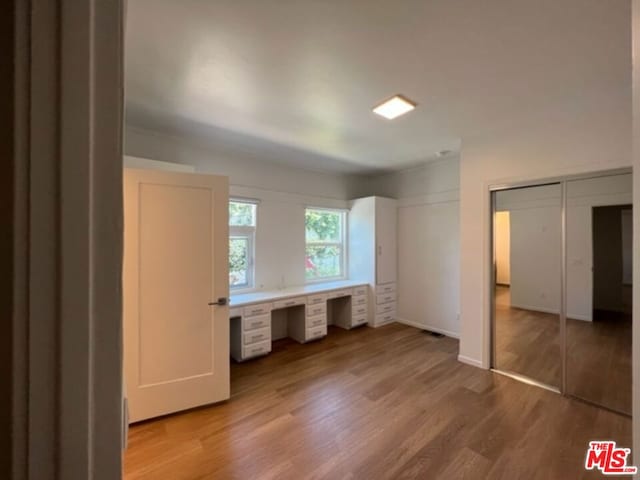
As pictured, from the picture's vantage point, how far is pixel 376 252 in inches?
176

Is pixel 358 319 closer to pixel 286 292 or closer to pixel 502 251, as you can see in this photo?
pixel 286 292

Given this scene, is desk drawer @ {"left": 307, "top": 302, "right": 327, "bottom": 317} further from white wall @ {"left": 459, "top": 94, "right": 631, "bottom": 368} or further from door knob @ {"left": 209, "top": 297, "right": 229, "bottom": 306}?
white wall @ {"left": 459, "top": 94, "right": 631, "bottom": 368}

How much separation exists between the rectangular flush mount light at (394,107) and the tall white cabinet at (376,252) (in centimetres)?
198

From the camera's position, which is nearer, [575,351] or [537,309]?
[575,351]

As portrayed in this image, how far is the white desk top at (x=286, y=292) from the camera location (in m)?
3.31

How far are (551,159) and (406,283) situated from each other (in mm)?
2643

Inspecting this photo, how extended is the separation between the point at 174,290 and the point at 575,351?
3.64m

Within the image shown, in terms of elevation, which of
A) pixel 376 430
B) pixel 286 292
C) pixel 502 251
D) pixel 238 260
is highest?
pixel 502 251

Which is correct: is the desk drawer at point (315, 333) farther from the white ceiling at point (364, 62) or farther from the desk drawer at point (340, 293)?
the white ceiling at point (364, 62)

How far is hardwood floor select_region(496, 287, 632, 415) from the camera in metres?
2.38

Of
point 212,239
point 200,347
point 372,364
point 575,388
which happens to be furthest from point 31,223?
point 575,388

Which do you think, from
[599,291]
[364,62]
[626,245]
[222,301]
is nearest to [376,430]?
[222,301]

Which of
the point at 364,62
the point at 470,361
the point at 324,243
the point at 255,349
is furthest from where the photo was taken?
the point at 324,243

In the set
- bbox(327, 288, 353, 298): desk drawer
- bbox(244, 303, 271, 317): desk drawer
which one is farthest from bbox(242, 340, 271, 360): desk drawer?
bbox(327, 288, 353, 298): desk drawer
